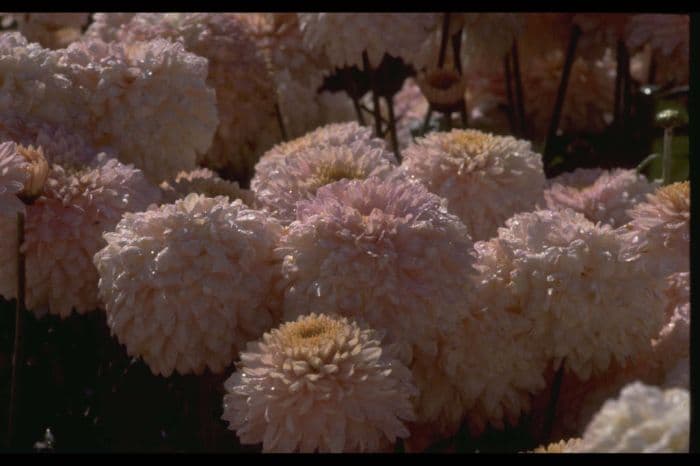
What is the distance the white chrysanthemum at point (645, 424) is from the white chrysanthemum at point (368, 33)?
3.01 ft

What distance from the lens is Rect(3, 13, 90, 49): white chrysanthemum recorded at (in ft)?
6.27

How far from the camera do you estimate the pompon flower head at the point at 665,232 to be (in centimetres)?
113

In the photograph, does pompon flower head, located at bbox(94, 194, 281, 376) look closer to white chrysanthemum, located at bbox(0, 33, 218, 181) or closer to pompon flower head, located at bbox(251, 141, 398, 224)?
pompon flower head, located at bbox(251, 141, 398, 224)

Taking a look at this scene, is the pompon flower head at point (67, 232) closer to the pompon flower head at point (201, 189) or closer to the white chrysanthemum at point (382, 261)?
the pompon flower head at point (201, 189)

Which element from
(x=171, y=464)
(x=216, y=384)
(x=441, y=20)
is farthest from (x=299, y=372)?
(x=441, y=20)

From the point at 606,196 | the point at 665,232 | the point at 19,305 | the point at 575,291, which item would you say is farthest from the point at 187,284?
the point at 606,196

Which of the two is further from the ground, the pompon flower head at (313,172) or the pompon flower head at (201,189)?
the pompon flower head at (313,172)

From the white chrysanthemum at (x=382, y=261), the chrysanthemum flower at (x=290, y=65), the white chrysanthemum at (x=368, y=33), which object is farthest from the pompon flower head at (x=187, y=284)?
the chrysanthemum flower at (x=290, y=65)

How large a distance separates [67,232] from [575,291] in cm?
52

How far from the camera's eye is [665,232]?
114cm

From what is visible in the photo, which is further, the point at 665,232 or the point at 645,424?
the point at 665,232

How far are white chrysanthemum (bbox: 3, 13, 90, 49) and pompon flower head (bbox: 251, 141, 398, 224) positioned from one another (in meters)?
0.84

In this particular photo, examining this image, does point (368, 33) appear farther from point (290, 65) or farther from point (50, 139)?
point (50, 139)

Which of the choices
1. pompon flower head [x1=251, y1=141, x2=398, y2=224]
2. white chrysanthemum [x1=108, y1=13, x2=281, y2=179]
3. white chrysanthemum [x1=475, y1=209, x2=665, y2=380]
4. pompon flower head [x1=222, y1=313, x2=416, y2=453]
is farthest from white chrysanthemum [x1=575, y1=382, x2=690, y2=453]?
white chrysanthemum [x1=108, y1=13, x2=281, y2=179]
